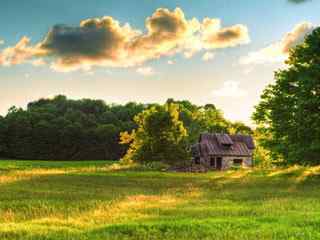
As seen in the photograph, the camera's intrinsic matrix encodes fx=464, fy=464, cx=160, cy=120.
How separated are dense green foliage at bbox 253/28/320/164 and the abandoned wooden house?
1463 inches

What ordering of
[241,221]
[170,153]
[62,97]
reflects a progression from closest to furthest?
[241,221] → [170,153] → [62,97]

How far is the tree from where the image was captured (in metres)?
60.5

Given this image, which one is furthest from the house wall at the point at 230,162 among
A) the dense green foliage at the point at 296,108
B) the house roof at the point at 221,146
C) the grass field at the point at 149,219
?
the grass field at the point at 149,219

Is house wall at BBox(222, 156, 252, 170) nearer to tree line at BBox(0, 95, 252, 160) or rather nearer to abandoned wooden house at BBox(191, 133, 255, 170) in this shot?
abandoned wooden house at BBox(191, 133, 255, 170)

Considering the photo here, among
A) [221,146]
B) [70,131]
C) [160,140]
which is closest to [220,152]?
[221,146]

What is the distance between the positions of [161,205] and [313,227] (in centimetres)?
759

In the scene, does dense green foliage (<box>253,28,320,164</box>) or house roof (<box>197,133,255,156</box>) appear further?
house roof (<box>197,133,255,156</box>)

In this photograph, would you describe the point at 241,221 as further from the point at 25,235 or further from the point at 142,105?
the point at 142,105

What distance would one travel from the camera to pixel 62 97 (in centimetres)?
15325

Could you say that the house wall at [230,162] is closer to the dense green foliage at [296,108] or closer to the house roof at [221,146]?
the house roof at [221,146]

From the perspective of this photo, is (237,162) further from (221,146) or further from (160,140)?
(160,140)

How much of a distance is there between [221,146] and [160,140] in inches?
932

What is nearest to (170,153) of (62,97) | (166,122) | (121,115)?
(166,122)

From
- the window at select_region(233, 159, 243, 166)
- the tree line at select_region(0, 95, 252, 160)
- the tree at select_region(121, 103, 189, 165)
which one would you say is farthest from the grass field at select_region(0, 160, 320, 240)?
the tree line at select_region(0, 95, 252, 160)
